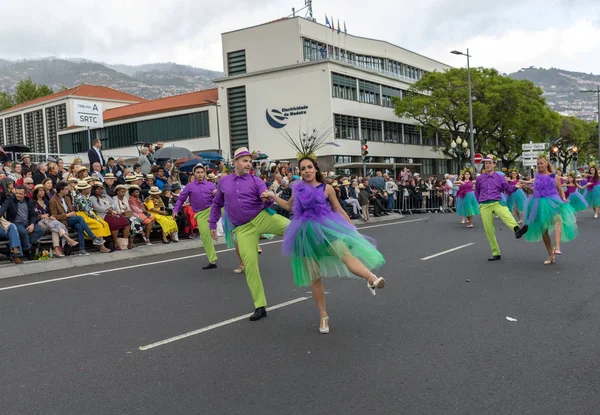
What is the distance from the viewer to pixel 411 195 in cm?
2930

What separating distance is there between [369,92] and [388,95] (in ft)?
14.5

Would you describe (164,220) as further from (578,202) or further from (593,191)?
(593,191)

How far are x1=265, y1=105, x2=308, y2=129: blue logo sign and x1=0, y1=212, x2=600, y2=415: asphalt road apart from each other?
41.3 m

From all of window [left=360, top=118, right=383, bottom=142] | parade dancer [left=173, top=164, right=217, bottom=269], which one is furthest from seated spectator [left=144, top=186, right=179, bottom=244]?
window [left=360, top=118, right=383, bottom=142]

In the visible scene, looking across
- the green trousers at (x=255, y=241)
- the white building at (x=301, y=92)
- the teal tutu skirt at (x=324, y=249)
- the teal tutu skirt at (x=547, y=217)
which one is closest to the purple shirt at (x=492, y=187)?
the teal tutu skirt at (x=547, y=217)

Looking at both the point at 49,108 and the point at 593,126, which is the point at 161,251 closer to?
the point at 49,108

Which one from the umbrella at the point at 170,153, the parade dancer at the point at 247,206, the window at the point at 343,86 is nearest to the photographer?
the parade dancer at the point at 247,206

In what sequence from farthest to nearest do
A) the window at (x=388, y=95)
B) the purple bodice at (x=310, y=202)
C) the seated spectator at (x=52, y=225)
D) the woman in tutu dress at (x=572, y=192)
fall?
the window at (x=388, y=95), the woman in tutu dress at (x=572, y=192), the seated spectator at (x=52, y=225), the purple bodice at (x=310, y=202)

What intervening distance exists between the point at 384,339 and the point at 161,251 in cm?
964

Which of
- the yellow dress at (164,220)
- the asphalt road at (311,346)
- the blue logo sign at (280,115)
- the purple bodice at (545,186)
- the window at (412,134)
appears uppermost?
the blue logo sign at (280,115)

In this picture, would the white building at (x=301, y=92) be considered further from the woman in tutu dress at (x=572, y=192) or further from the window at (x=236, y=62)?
the woman in tutu dress at (x=572, y=192)

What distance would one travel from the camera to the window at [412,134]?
209 feet

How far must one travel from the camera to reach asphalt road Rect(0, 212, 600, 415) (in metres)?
4.42

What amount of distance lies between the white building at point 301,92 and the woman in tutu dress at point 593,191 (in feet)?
94.1
